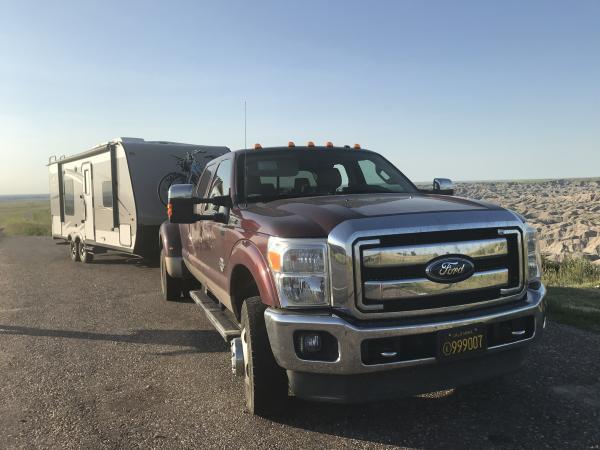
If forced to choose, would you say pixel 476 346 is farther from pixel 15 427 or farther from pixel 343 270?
pixel 15 427

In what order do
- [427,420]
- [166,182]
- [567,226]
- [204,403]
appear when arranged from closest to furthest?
[427,420] → [204,403] → [166,182] → [567,226]

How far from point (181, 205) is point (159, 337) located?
2.08m

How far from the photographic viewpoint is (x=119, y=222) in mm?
10758

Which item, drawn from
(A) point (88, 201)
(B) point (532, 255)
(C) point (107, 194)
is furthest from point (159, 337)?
(A) point (88, 201)

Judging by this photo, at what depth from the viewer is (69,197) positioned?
1398 centimetres

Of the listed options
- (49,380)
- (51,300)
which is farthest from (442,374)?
(51,300)

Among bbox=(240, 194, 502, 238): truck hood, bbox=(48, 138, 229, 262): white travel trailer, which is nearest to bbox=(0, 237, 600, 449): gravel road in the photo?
bbox=(240, 194, 502, 238): truck hood

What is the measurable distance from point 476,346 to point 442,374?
0.28 metres

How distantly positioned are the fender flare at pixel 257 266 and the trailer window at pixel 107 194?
296 inches

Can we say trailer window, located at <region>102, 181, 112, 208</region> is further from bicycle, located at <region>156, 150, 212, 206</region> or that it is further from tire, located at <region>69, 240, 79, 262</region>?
tire, located at <region>69, 240, 79, 262</region>

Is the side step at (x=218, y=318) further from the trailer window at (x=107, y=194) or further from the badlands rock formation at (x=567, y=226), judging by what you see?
the badlands rock formation at (x=567, y=226)

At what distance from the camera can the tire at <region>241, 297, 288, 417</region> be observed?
349 cm

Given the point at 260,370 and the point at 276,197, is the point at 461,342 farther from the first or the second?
the point at 276,197

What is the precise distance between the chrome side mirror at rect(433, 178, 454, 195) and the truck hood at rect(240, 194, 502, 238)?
1089 mm
